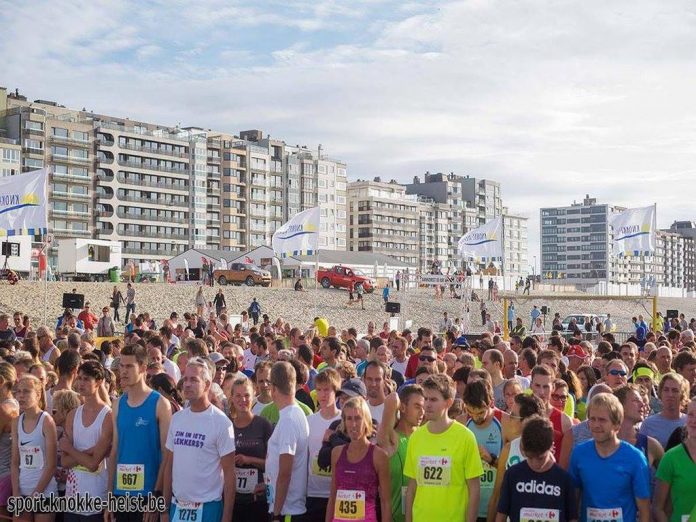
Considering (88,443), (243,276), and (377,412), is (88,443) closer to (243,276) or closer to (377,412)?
(377,412)

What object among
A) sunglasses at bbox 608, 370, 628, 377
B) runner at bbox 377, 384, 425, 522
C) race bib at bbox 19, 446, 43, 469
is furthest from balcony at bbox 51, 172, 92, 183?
runner at bbox 377, 384, 425, 522

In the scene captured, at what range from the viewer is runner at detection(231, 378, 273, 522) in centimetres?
674

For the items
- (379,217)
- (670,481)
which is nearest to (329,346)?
(670,481)

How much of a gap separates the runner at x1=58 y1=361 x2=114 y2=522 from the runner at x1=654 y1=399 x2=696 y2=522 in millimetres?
3946

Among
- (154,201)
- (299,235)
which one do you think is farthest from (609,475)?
(154,201)

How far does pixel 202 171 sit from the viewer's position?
126 meters

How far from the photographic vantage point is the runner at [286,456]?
21.0 feet

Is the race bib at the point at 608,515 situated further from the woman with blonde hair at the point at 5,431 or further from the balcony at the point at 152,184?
the balcony at the point at 152,184

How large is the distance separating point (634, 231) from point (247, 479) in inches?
1252

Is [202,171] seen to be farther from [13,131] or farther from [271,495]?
[271,495]

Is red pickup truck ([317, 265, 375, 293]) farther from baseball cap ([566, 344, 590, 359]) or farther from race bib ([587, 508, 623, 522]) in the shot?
race bib ([587, 508, 623, 522])

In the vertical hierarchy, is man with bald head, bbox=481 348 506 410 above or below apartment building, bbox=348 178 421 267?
below

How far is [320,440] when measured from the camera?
6812 mm

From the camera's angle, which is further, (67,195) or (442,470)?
(67,195)
